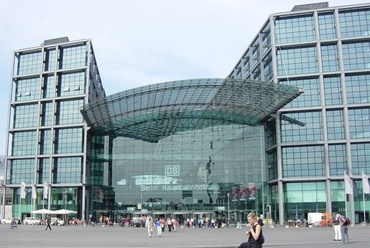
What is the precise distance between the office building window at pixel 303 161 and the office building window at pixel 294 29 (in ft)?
51.4

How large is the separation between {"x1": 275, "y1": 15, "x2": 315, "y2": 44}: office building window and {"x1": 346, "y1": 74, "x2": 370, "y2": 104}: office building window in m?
8.19

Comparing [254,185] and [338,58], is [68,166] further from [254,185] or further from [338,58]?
[338,58]

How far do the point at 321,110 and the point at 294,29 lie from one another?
1254cm

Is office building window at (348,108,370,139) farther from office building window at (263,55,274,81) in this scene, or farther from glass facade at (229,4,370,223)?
office building window at (263,55,274,81)

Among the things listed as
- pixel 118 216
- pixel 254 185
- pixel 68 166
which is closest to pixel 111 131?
pixel 68 166

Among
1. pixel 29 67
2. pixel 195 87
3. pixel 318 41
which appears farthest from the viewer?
pixel 29 67

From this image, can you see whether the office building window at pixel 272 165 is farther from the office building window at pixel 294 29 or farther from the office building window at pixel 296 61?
the office building window at pixel 294 29

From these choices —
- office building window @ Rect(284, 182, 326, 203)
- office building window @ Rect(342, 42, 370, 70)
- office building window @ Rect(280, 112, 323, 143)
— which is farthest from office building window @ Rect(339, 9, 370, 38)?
office building window @ Rect(284, 182, 326, 203)

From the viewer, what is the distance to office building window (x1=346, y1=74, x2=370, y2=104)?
65.2m

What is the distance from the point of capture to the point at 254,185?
7075 cm

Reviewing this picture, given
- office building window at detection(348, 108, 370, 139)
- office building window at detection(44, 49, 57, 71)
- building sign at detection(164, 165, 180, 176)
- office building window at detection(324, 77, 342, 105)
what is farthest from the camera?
office building window at detection(44, 49, 57, 71)

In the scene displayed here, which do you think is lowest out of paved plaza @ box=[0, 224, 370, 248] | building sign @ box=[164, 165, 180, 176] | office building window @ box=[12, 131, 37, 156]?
paved plaza @ box=[0, 224, 370, 248]

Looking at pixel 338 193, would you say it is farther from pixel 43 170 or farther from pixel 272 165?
pixel 43 170

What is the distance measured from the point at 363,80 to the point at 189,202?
3086 cm
